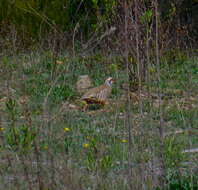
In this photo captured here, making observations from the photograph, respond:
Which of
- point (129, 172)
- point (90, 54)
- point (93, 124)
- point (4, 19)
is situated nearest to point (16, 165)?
point (129, 172)

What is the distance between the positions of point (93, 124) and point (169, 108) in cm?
119

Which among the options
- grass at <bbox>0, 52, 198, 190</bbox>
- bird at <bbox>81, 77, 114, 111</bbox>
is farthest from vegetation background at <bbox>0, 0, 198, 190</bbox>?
bird at <bbox>81, 77, 114, 111</bbox>

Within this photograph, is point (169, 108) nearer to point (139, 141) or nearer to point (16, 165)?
point (139, 141)

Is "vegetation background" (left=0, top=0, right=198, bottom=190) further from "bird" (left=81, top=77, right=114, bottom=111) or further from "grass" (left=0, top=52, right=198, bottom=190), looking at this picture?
"bird" (left=81, top=77, right=114, bottom=111)

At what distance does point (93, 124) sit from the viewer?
6.18m

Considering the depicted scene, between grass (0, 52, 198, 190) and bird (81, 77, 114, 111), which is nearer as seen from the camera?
grass (0, 52, 198, 190)

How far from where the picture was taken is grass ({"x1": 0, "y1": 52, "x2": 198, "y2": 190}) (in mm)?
3730

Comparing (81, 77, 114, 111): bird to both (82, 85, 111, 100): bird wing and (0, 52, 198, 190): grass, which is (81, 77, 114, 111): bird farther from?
(0, 52, 198, 190): grass

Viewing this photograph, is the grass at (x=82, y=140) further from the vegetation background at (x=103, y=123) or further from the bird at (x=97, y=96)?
the bird at (x=97, y=96)

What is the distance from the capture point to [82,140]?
5.43m

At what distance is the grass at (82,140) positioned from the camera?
3730mm

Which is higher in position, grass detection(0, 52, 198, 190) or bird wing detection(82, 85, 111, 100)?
bird wing detection(82, 85, 111, 100)

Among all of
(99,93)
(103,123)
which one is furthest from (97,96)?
(103,123)

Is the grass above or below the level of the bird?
below
